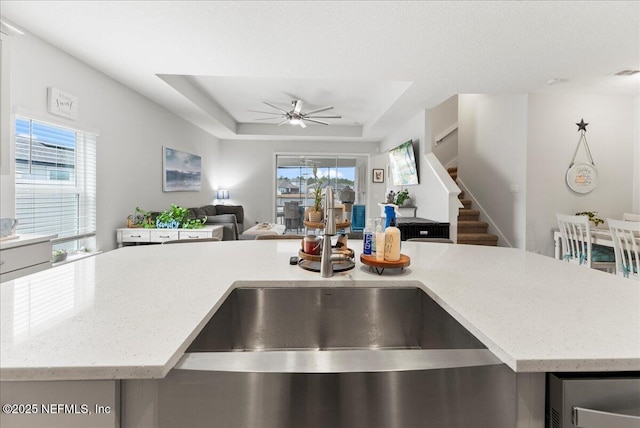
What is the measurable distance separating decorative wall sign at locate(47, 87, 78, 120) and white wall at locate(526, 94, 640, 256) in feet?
17.5

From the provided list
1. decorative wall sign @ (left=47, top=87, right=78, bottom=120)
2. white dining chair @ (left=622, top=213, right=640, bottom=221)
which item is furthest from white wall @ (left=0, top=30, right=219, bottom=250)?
white dining chair @ (left=622, top=213, right=640, bottom=221)

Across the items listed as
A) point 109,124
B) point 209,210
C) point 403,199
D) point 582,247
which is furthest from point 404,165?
point 109,124

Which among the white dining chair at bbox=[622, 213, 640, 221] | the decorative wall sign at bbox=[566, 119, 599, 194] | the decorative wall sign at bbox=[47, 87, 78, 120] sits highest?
the decorative wall sign at bbox=[47, 87, 78, 120]

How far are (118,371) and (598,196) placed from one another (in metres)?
5.67

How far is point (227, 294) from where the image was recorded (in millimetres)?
1016

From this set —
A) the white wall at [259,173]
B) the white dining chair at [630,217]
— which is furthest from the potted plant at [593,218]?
the white wall at [259,173]

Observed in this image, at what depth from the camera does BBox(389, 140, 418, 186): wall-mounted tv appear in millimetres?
5301

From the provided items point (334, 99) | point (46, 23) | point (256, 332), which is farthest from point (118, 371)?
point (334, 99)

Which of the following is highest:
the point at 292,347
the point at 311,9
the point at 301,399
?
the point at 311,9

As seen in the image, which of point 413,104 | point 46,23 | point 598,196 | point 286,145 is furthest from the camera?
point 286,145

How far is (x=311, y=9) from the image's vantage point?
2287mm

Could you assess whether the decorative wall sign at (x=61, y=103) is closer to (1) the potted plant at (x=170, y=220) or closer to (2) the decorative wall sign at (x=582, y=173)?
(1) the potted plant at (x=170, y=220)

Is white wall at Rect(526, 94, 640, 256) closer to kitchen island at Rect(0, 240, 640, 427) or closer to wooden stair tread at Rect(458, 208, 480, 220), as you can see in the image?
wooden stair tread at Rect(458, 208, 480, 220)

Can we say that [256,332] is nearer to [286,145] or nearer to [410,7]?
[410,7]
